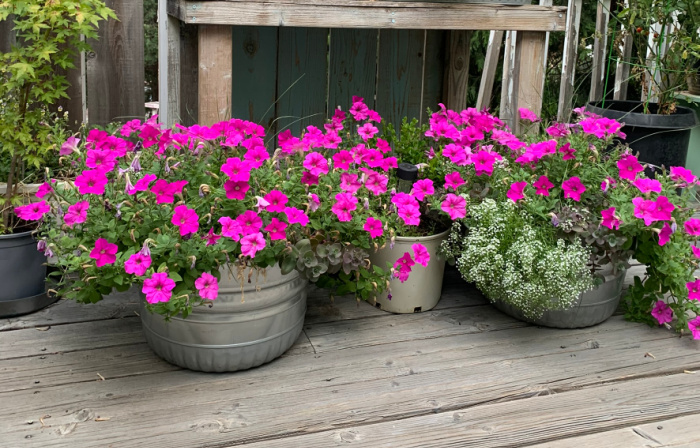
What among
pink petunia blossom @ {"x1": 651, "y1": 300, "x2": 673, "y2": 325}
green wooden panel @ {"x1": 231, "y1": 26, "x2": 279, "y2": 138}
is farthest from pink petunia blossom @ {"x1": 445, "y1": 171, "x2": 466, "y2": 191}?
green wooden panel @ {"x1": 231, "y1": 26, "x2": 279, "y2": 138}

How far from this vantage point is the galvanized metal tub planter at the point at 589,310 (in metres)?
2.55

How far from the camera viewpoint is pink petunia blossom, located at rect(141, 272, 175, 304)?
1858mm

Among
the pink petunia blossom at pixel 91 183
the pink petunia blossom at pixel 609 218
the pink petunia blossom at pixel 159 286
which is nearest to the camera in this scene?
the pink petunia blossom at pixel 159 286

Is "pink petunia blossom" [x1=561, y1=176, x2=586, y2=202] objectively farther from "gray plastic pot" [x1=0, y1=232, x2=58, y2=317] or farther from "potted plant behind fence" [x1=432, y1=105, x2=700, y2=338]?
"gray plastic pot" [x1=0, y1=232, x2=58, y2=317]

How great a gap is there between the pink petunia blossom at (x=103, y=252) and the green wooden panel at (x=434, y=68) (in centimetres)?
222

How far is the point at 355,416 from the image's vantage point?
6.82 ft

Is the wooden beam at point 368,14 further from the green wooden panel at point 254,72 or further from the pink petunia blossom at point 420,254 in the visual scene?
the pink petunia blossom at point 420,254

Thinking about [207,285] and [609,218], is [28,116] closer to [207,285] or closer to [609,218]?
[207,285]

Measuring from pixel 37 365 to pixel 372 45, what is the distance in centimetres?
215

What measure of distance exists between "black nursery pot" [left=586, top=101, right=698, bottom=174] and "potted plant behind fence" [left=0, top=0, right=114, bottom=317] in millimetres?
2328

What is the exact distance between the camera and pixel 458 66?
3676 mm

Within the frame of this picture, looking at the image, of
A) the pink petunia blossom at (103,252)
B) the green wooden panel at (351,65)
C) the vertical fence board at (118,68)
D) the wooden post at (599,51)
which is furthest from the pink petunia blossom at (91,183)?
the wooden post at (599,51)

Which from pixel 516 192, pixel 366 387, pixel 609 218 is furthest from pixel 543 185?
pixel 366 387

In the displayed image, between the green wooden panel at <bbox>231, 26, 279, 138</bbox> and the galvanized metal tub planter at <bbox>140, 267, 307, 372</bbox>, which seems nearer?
the galvanized metal tub planter at <bbox>140, 267, 307, 372</bbox>
